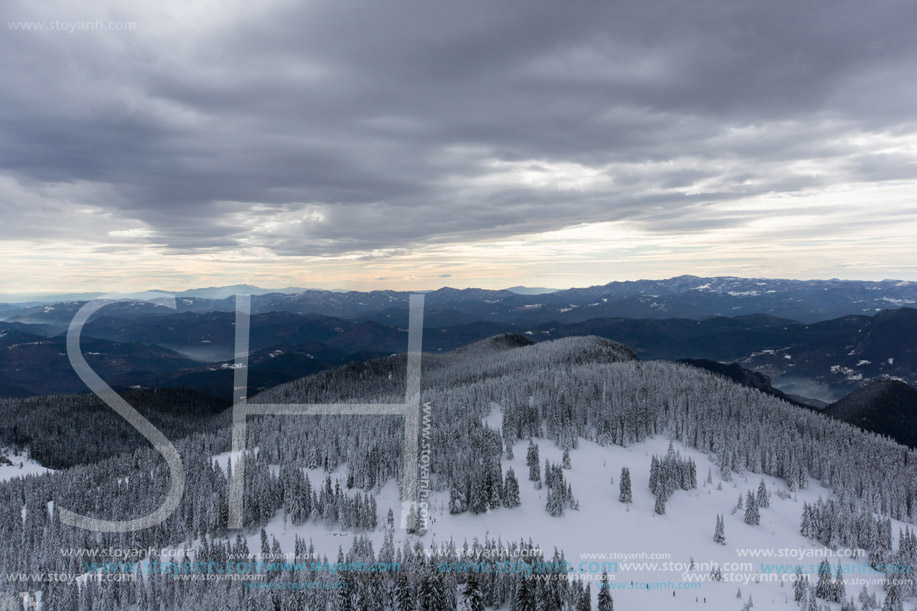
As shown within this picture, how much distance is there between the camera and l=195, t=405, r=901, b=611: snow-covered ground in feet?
174

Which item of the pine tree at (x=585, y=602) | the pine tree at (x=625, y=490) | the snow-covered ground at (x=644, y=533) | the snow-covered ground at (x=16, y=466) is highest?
the pine tree at (x=625, y=490)

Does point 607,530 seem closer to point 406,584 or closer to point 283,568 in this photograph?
point 406,584

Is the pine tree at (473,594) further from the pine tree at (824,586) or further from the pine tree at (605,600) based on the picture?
the pine tree at (824,586)

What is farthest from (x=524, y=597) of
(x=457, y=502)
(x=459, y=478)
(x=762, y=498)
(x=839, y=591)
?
(x=762, y=498)

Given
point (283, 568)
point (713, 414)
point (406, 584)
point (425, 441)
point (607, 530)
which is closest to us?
point (406, 584)

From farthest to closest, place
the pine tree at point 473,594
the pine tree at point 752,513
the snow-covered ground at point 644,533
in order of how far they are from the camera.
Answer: the pine tree at point 752,513, the snow-covered ground at point 644,533, the pine tree at point 473,594

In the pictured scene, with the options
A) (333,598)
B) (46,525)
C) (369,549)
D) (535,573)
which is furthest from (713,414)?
(46,525)

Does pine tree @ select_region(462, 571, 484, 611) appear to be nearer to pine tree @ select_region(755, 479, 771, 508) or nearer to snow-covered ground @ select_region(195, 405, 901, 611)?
snow-covered ground @ select_region(195, 405, 901, 611)

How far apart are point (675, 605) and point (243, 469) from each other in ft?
268

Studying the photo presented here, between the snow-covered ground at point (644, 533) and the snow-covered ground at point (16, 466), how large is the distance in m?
177

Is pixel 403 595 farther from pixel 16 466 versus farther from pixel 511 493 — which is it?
pixel 16 466

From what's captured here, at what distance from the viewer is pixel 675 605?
4994 cm

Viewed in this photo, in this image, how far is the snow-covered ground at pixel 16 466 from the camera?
179500mm

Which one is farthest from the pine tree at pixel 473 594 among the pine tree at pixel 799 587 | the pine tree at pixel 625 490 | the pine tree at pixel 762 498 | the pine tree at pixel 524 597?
the pine tree at pixel 762 498
